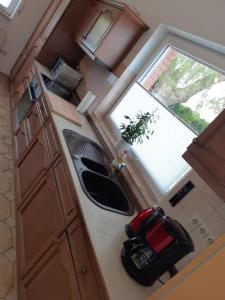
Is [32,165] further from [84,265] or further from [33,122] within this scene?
[84,265]

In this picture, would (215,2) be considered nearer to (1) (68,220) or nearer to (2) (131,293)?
(1) (68,220)

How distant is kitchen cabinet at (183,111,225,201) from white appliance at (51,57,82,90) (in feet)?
7.91

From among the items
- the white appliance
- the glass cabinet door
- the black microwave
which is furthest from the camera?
the white appliance

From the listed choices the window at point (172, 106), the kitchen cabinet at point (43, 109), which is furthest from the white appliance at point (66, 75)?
the window at point (172, 106)

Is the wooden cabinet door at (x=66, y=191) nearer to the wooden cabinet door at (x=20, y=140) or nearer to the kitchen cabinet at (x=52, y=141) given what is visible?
the kitchen cabinet at (x=52, y=141)

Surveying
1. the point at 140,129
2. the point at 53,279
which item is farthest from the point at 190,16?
the point at 53,279

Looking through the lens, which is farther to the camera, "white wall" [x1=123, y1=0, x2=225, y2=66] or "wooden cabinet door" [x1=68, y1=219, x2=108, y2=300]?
"white wall" [x1=123, y1=0, x2=225, y2=66]

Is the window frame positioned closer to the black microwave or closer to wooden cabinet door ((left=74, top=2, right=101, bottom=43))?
the black microwave

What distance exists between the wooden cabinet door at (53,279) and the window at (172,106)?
850 millimetres

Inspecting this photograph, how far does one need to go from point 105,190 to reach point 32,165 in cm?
70

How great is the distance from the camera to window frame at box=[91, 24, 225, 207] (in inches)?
69.0

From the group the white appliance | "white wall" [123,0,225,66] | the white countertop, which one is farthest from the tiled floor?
"white wall" [123,0,225,66]

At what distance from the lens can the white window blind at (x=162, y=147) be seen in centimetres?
185

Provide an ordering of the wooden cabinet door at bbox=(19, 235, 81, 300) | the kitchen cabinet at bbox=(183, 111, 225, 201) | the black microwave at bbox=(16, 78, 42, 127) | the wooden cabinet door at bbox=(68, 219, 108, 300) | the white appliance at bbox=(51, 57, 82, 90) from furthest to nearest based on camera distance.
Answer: the white appliance at bbox=(51, 57, 82, 90)
the black microwave at bbox=(16, 78, 42, 127)
the wooden cabinet door at bbox=(19, 235, 81, 300)
the wooden cabinet door at bbox=(68, 219, 108, 300)
the kitchen cabinet at bbox=(183, 111, 225, 201)
